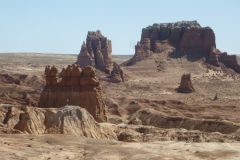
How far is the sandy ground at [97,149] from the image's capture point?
3697cm

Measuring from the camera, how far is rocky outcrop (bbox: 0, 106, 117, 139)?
46.8 meters

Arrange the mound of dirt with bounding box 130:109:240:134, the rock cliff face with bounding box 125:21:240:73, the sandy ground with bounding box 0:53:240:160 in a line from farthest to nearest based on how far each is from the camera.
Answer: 1. the rock cliff face with bounding box 125:21:240:73
2. the mound of dirt with bounding box 130:109:240:134
3. the sandy ground with bounding box 0:53:240:160

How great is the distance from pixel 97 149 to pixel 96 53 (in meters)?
111

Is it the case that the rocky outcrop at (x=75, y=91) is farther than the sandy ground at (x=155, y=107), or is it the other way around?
the rocky outcrop at (x=75, y=91)

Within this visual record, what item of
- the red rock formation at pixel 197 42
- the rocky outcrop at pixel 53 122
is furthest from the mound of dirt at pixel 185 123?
the red rock formation at pixel 197 42

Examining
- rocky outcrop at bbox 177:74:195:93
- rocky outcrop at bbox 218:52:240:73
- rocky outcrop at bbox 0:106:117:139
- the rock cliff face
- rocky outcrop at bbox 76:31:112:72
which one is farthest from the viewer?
rocky outcrop at bbox 218:52:240:73

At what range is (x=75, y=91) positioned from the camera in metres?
62.2

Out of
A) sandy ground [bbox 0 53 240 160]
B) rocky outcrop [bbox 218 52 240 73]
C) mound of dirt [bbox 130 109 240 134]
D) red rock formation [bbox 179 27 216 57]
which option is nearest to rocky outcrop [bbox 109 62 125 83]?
sandy ground [bbox 0 53 240 160]

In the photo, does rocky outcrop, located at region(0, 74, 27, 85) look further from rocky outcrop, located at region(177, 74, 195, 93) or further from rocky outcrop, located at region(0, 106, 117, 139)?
rocky outcrop, located at region(0, 106, 117, 139)

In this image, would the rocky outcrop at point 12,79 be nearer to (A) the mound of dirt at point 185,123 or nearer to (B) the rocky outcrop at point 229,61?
(A) the mound of dirt at point 185,123

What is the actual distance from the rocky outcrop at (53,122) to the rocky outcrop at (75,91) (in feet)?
33.8

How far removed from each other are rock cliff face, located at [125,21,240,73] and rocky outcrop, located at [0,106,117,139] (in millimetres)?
108882

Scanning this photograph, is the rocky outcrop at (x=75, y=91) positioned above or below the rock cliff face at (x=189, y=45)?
below

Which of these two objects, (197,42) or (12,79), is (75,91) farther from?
(197,42)
